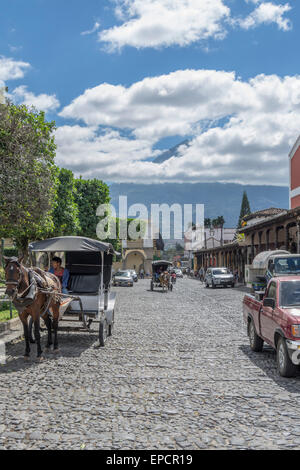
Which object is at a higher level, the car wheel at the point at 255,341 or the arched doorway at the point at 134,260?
the arched doorway at the point at 134,260

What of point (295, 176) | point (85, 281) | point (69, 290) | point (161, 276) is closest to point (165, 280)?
point (161, 276)

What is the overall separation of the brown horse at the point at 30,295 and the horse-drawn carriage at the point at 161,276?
2485 cm

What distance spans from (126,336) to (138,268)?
269 ft

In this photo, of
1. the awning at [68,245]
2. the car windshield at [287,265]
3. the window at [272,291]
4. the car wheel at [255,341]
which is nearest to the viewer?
the window at [272,291]

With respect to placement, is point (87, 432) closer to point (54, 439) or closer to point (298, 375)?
point (54, 439)

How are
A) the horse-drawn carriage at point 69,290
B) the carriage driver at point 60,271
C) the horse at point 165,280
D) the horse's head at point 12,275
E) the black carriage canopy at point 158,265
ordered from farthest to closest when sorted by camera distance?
the black carriage canopy at point 158,265 → the horse at point 165,280 → the carriage driver at point 60,271 → the horse-drawn carriage at point 69,290 → the horse's head at point 12,275

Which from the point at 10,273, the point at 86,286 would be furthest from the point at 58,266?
the point at 10,273

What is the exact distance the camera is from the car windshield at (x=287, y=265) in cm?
1817

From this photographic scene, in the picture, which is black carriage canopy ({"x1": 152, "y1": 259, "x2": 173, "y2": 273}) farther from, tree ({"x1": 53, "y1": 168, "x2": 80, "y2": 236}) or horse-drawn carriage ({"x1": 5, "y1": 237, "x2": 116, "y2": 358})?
horse-drawn carriage ({"x1": 5, "y1": 237, "x2": 116, "y2": 358})

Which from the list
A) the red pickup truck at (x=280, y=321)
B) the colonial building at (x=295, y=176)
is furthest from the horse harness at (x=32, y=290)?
the colonial building at (x=295, y=176)

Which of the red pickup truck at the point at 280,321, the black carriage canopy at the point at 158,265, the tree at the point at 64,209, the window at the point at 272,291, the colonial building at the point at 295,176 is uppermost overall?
the colonial building at the point at 295,176

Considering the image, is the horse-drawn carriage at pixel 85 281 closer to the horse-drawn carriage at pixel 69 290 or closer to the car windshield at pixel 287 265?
the horse-drawn carriage at pixel 69 290

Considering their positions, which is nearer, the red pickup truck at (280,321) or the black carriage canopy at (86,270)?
the red pickup truck at (280,321)

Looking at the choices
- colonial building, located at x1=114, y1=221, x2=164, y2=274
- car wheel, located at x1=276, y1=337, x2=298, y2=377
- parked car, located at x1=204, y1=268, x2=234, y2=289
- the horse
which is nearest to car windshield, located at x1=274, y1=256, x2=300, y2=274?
car wheel, located at x1=276, y1=337, x2=298, y2=377
